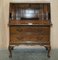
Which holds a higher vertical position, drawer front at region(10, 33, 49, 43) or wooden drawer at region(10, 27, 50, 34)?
wooden drawer at region(10, 27, 50, 34)

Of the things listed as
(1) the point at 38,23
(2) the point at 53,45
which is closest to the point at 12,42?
(1) the point at 38,23

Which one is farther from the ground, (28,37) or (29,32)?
(29,32)

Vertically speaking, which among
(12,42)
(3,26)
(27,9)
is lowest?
(12,42)

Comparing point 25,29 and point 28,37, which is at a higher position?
point 25,29

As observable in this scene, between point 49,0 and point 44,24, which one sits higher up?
point 49,0

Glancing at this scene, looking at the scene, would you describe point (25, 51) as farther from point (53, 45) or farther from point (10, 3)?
point (10, 3)

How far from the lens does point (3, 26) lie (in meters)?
4.59

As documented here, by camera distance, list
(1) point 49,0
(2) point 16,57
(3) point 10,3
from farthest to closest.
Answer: (1) point 49,0
(3) point 10,3
(2) point 16,57

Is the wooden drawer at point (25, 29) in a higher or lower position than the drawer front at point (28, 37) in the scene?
higher

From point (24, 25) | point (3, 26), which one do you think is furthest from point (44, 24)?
point (3, 26)

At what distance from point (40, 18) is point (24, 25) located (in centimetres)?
56

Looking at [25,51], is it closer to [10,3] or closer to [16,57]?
[16,57]

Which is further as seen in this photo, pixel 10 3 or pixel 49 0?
pixel 49 0

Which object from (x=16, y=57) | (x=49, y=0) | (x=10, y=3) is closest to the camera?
(x=16, y=57)
